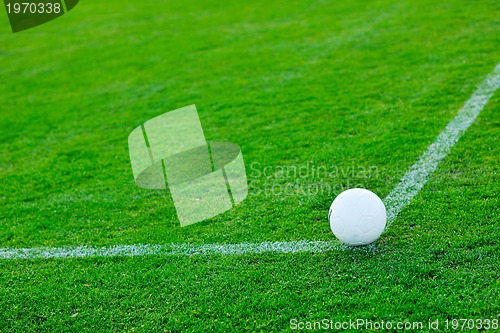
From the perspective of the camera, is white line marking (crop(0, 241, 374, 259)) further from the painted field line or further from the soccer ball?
the soccer ball

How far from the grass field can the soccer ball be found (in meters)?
0.17

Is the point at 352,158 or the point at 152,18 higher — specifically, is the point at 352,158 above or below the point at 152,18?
below

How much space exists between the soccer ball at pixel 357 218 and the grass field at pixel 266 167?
0.57ft

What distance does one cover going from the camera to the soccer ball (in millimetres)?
3797

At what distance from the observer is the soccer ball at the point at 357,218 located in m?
3.80

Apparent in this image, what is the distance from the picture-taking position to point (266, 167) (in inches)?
216

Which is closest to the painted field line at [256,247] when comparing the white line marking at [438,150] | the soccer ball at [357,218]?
the white line marking at [438,150]

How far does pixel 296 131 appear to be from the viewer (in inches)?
246

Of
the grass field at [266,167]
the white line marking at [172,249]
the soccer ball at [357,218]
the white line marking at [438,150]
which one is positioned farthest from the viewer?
the white line marking at [438,150]

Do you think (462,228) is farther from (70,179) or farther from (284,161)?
(70,179)

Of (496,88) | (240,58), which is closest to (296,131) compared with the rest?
(496,88)

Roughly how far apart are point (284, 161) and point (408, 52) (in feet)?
12.3

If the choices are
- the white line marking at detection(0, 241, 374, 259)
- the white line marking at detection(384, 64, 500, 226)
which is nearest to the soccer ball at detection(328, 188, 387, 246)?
the white line marking at detection(0, 241, 374, 259)

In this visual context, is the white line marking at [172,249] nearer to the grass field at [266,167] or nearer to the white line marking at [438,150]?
the grass field at [266,167]
